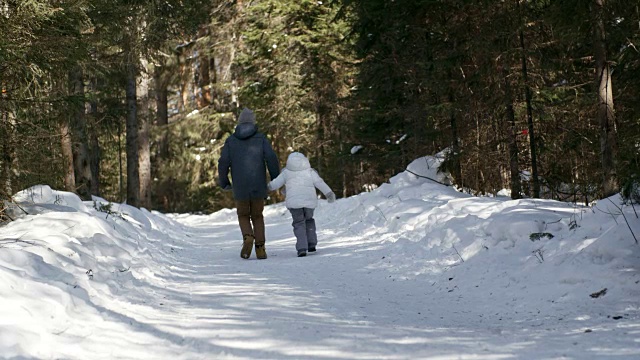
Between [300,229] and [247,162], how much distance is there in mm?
1452

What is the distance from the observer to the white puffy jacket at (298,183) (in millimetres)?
10716

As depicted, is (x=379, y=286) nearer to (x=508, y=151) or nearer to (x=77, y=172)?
(x=508, y=151)

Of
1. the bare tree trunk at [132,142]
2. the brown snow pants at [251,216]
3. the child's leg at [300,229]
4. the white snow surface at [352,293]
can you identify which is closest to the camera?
the white snow surface at [352,293]

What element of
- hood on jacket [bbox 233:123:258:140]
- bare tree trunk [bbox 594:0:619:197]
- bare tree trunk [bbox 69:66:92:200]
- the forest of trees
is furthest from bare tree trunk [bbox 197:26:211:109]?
bare tree trunk [bbox 594:0:619:197]

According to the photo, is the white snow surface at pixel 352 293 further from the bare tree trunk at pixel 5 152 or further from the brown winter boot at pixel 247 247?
the bare tree trunk at pixel 5 152

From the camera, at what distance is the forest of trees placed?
401 inches

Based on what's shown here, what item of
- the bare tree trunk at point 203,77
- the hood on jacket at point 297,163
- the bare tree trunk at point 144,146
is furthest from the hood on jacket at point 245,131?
the bare tree trunk at point 203,77

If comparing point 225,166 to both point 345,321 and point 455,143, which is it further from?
point 455,143

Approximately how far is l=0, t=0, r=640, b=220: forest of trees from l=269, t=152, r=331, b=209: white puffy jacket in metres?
3.66

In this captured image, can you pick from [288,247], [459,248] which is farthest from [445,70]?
[459,248]

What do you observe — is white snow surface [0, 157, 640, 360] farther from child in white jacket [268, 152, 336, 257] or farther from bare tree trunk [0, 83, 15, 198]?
bare tree trunk [0, 83, 15, 198]

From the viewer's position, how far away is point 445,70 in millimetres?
15102

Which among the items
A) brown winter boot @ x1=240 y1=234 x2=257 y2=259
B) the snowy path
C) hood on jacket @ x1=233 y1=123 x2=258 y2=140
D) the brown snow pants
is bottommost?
the snowy path

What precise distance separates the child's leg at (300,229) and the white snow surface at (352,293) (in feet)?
1.25
